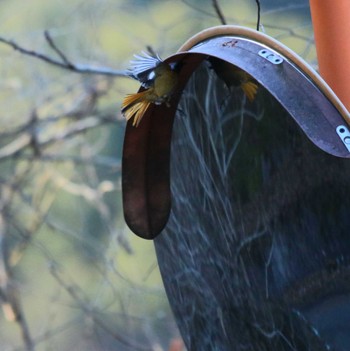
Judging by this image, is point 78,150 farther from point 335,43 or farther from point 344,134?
point 344,134

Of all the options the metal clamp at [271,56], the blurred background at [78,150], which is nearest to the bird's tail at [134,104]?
the metal clamp at [271,56]

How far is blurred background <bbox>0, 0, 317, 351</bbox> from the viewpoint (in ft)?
13.1

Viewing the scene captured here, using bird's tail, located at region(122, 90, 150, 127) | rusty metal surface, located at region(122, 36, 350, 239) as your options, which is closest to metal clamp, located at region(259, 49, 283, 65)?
rusty metal surface, located at region(122, 36, 350, 239)

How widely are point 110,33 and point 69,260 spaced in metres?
1.36

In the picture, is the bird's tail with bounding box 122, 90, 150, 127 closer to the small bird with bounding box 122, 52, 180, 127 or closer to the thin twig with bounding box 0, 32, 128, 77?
the small bird with bounding box 122, 52, 180, 127

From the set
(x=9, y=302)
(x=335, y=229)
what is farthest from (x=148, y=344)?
(x=335, y=229)

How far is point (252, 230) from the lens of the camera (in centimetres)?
135

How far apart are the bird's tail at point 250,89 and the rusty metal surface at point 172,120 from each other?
6 cm

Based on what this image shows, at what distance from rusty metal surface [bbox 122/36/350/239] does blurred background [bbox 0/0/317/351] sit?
1763 mm

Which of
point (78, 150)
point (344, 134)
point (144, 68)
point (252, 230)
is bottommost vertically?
point (78, 150)

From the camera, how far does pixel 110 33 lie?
480 centimetres

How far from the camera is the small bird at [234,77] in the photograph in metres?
1.29

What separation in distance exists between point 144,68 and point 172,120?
15 cm

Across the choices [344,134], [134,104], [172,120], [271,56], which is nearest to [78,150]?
[172,120]
